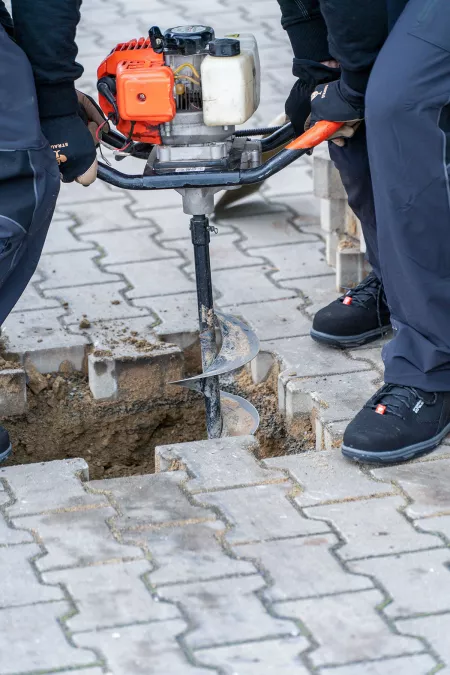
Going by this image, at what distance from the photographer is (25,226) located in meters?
3.12

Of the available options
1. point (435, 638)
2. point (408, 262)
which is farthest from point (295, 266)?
point (435, 638)

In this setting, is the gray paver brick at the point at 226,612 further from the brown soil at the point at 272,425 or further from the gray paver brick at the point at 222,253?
the gray paver brick at the point at 222,253

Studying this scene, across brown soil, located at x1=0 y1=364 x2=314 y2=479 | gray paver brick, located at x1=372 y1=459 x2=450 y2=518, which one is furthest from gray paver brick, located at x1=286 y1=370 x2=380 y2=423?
gray paver brick, located at x1=372 y1=459 x2=450 y2=518

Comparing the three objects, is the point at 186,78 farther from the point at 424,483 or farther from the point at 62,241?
the point at 62,241

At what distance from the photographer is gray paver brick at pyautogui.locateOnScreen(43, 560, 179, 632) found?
2.52m

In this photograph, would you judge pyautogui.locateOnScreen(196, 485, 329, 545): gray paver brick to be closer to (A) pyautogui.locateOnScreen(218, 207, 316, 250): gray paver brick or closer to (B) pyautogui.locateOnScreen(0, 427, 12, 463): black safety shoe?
(B) pyautogui.locateOnScreen(0, 427, 12, 463): black safety shoe

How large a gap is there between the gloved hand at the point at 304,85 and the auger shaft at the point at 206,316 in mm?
445

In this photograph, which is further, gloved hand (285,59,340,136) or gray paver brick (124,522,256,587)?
gloved hand (285,59,340,136)

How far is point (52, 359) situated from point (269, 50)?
403cm

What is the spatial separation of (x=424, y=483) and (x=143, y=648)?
0.98 m

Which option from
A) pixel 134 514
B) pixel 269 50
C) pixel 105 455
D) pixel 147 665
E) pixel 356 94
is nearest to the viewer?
pixel 147 665

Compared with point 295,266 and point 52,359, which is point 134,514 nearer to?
point 52,359

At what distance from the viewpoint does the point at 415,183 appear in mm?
3033

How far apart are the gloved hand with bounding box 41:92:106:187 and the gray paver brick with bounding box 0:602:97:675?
1.23 meters
